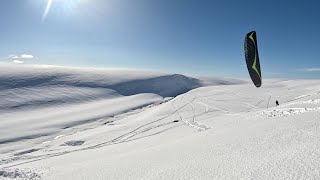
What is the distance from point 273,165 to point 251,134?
3038 mm

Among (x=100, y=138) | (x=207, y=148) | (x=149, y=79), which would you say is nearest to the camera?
(x=207, y=148)

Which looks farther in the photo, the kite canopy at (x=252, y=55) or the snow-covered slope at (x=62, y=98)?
the snow-covered slope at (x=62, y=98)

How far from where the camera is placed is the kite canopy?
685 inches

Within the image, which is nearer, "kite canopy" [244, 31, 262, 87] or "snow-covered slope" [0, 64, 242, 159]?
"kite canopy" [244, 31, 262, 87]

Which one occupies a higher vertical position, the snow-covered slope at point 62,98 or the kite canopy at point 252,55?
the kite canopy at point 252,55

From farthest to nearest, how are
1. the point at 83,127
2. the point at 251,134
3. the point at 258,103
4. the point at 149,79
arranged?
the point at 149,79 < the point at 258,103 < the point at 83,127 < the point at 251,134

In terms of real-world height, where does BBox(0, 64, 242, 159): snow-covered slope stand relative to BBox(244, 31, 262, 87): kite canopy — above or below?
below

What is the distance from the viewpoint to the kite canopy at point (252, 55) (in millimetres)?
17391

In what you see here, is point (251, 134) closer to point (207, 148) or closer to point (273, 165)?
point (207, 148)

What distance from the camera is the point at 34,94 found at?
213 feet

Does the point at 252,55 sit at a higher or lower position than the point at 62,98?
higher

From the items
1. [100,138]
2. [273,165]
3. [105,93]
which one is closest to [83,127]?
[100,138]

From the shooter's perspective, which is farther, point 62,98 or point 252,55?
point 62,98

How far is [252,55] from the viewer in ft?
57.9
